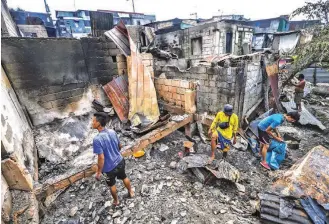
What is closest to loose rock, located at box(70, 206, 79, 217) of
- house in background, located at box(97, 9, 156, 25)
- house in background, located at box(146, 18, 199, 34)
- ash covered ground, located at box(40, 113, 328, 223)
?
ash covered ground, located at box(40, 113, 328, 223)

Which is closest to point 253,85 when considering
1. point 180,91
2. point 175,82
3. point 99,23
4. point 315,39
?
point 315,39

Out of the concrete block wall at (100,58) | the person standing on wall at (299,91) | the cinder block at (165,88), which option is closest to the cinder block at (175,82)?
the cinder block at (165,88)

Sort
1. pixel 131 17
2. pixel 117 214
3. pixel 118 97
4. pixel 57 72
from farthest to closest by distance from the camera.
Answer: pixel 131 17
pixel 118 97
pixel 57 72
pixel 117 214

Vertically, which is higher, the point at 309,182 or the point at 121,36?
the point at 121,36

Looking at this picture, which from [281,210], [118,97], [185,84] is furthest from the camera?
[118,97]

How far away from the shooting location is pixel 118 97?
4719 mm

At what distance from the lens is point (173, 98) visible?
16.6 ft

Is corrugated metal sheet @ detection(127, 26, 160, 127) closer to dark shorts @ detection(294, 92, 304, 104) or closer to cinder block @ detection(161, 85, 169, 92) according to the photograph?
cinder block @ detection(161, 85, 169, 92)

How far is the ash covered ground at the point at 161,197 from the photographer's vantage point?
8.77ft

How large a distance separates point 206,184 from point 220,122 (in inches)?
52.9

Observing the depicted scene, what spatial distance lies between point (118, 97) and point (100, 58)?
109cm

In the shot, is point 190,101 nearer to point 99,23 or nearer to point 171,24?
point 99,23

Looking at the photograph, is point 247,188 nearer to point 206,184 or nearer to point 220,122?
point 206,184

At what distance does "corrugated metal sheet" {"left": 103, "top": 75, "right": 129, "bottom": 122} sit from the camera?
4.68 m
